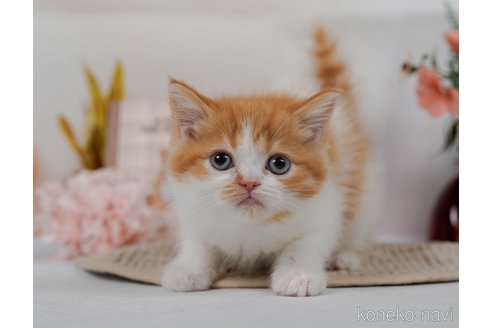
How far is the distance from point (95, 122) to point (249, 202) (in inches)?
65.7

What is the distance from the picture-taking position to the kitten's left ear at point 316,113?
156 centimetres

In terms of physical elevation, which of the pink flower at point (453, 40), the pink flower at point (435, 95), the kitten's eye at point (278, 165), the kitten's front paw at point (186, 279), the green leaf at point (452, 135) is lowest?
the kitten's front paw at point (186, 279)

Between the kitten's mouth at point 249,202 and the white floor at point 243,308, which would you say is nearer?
the white floor at point 243,308

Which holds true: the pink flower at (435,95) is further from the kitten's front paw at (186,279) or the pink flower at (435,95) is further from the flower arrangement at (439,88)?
the kitten's front paw at (186,279)

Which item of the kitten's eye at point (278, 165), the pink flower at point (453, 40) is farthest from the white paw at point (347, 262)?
the pink flower at point (453, 40)

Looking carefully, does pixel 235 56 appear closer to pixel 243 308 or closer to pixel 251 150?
pixel 251 150

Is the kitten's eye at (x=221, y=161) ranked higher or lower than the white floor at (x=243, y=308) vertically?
higher

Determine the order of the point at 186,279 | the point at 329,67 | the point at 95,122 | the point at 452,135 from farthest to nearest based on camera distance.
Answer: the point at 95,122
the point at 452,135
the point at 329,67
the point at 186,279

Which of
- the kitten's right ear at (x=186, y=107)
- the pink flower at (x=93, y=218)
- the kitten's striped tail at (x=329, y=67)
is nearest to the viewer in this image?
the kitten's right ear at (x=186, y=107)

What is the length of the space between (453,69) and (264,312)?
62.0 inches

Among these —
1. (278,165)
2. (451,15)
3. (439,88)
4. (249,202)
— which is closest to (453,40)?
(439,88)

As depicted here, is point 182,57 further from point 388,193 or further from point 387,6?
point 388,193

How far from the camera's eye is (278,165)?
1.51 metres

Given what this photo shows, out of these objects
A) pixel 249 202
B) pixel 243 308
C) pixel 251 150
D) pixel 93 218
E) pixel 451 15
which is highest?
pixel 451 15
